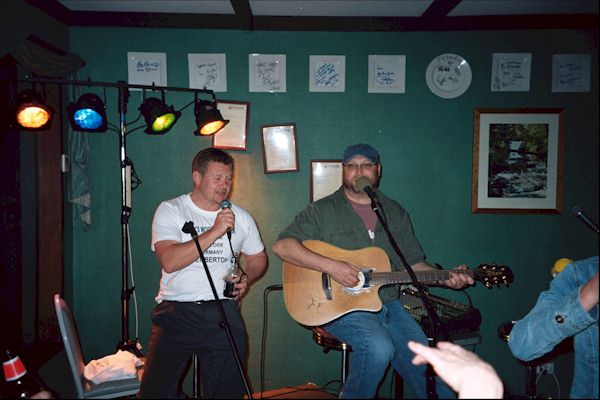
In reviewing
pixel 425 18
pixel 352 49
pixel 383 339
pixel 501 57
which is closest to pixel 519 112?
pixel 501 57

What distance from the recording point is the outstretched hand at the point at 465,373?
945 millimetres

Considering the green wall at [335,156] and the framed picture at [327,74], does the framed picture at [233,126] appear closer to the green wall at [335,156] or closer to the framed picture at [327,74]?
the green wall at [335,156]

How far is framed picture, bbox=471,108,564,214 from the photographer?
11.8 ft

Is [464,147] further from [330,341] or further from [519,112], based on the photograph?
[330,341]

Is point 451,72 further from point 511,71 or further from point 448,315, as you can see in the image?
point 448,315

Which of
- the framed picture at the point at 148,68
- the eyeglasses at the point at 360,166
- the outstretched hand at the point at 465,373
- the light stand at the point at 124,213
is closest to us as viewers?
the outstretched hand at the point at 465,373

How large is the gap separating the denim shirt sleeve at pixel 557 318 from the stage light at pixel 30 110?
10.1ft

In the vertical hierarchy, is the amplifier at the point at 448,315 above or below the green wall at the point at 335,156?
below

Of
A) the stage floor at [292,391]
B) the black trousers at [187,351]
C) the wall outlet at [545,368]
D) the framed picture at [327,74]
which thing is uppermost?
the framed picture at [327,74]

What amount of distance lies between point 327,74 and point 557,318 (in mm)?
2828

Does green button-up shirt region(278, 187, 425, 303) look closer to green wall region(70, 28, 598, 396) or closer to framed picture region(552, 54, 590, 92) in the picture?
green wall region(70, 28, 598, 396)

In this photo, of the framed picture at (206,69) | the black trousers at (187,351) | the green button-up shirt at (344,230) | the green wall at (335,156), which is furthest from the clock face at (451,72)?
the black trousers at (187,351)

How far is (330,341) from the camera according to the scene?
2559 millimetres

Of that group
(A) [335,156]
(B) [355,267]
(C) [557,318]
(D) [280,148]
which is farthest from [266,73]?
(C) [557,318]
